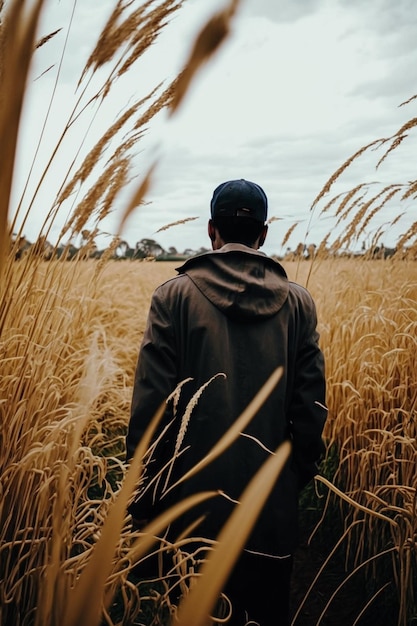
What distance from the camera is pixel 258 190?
1.71 meters

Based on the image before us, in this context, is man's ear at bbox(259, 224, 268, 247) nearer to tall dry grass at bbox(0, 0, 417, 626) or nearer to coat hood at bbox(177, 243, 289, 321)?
coat hood at bbox(177, 243, 289, 321)

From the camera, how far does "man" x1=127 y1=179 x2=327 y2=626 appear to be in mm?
1566

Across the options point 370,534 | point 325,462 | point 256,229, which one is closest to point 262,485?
point 256,229

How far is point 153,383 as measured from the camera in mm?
1606

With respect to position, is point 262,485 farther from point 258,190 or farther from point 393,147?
point 393,147

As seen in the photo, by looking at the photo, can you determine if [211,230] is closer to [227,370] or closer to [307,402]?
[227,370]

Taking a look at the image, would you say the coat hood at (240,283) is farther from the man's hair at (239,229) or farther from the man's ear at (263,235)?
the man's ear at (263,235)

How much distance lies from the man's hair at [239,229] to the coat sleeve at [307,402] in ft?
1.07

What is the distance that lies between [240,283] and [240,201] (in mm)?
319

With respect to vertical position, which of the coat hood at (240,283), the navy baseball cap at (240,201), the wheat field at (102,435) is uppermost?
the navy baseball cap at (240,201)

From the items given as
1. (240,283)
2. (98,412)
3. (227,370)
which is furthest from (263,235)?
(98,412)

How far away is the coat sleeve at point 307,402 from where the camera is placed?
170cm

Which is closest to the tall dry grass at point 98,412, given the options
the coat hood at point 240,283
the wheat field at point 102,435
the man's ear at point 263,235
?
the wheat field at point 102,435

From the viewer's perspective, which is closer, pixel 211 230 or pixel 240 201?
→ pixel 240 201
